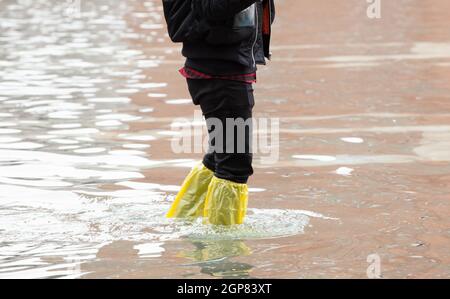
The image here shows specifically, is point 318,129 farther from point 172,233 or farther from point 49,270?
point 49,270

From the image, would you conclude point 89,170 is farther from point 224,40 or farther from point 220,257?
point 220,257

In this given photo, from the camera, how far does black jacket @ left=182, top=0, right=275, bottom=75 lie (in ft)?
19.1

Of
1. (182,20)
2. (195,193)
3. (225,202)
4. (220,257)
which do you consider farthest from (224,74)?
(220,257)

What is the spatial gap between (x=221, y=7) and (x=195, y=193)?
4.10ft

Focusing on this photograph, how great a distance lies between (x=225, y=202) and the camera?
621cm

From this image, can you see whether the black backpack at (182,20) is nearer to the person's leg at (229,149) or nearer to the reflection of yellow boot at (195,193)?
the person's leg at (229,149)

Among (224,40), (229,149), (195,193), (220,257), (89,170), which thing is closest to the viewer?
(220,257)

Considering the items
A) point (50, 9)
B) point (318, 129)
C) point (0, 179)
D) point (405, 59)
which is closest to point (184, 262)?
point (0, 179)

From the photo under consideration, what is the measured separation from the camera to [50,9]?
24500 millimetres

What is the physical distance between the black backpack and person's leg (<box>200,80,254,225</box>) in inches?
11.6

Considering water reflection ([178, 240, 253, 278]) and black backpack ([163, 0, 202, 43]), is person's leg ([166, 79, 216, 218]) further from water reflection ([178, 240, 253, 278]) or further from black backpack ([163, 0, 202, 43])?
black backpack ([163, 0, 202, 43])

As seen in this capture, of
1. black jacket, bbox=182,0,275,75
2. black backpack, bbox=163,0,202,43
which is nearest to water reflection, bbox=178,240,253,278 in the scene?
black jacket, bbox=182,0,275,75

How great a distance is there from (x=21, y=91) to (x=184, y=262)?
22.8ft

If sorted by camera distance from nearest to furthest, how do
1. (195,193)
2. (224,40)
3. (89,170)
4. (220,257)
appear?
(220,257), (224,40), (195,193), (89,170)
